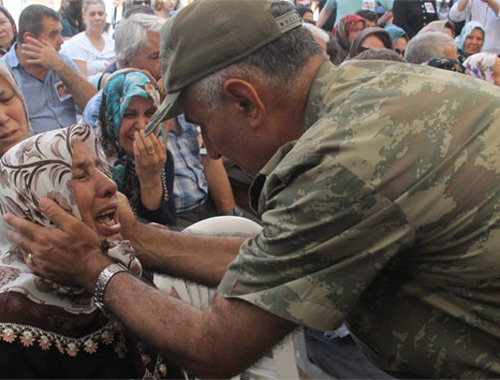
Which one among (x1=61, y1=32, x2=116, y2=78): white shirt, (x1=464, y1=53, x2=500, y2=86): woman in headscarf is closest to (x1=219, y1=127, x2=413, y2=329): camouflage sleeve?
(x1=61, y1=32, x2=116, y2=78): white shirt

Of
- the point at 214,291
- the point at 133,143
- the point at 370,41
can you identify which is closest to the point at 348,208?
the point at 214,291

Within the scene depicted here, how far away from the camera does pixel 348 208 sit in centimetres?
132

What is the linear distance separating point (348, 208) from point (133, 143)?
2.16m

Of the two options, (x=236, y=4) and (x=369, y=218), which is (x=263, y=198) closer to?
(x=369, y=218)

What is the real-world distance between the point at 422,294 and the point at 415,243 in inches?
6.7

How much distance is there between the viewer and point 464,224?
1.37m

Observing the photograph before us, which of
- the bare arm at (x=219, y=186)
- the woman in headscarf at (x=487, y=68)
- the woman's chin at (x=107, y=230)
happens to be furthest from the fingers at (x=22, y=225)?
the woman in headscarf at (x=487, y=68)

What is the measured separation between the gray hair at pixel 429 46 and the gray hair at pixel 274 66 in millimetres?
3889

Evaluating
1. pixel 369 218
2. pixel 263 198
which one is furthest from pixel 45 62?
pixel 369 218

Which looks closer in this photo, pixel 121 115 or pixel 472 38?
pixel 121 115

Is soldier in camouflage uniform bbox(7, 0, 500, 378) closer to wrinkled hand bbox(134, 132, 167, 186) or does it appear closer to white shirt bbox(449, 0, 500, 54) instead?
wrinkled hand bbox(134, 132, 167, 186)

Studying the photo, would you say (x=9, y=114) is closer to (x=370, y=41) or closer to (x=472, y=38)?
(x=370, y=41)

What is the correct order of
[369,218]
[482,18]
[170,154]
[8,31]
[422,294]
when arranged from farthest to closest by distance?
1. [482,18]
2. [8,31]
3. [170,154]
4. [422,294]
5. [369,218]

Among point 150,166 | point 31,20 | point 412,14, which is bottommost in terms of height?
point 412,14
